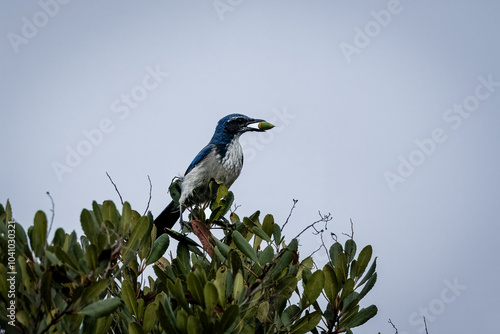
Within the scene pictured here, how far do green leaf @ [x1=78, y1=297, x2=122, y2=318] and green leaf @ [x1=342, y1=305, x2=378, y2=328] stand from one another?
4.14 feet

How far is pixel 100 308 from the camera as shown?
2441 millimetres

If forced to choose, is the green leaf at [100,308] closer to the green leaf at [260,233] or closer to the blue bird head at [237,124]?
the green leaf at [260,233]

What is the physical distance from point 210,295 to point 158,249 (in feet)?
2.70

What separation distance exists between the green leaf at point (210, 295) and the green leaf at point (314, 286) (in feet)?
2.03

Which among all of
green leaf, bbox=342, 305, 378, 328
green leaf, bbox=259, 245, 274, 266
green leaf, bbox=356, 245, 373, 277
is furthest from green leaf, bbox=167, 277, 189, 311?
green leaf, bbox=356, 245, 373, 277

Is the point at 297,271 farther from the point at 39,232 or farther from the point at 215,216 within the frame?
the point at 39,232

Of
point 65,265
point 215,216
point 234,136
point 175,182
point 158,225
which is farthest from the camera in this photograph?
point 234,136

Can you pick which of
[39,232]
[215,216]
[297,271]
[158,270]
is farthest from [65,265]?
[215,216]

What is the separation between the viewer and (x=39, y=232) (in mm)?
2535

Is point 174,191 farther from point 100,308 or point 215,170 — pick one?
point 100,308

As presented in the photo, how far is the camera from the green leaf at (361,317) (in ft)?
10.4

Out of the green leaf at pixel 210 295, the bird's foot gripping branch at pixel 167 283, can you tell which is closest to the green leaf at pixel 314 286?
the bird's foot gripping branch at pixel 167 283

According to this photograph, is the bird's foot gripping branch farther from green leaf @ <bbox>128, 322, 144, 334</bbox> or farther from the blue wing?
the blue wing

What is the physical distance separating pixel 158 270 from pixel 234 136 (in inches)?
123
